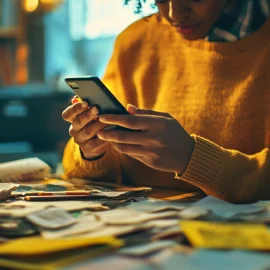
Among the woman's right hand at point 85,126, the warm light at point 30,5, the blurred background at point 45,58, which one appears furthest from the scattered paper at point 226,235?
the warm light at point 30,5

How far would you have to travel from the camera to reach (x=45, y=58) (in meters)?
2.99

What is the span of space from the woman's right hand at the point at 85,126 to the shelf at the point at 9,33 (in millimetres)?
2032

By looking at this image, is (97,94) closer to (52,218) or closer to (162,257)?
(52,218)

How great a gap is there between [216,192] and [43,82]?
219cm

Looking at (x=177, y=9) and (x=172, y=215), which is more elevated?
(x=177, y=9)

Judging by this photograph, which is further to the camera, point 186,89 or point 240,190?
point 186,89

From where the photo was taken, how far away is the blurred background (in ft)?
8.50

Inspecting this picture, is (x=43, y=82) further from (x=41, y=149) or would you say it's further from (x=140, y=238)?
(x=140, y=238)

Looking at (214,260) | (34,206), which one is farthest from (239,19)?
(214,260)

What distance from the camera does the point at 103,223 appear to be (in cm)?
66

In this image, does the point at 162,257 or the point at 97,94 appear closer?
the point at 162,257

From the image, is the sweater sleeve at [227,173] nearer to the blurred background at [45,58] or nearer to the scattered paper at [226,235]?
the scattered paper at [226,235]

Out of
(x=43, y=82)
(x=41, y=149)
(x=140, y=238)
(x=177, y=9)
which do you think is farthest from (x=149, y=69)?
(x=43, y=82)

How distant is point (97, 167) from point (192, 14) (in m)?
0.36
